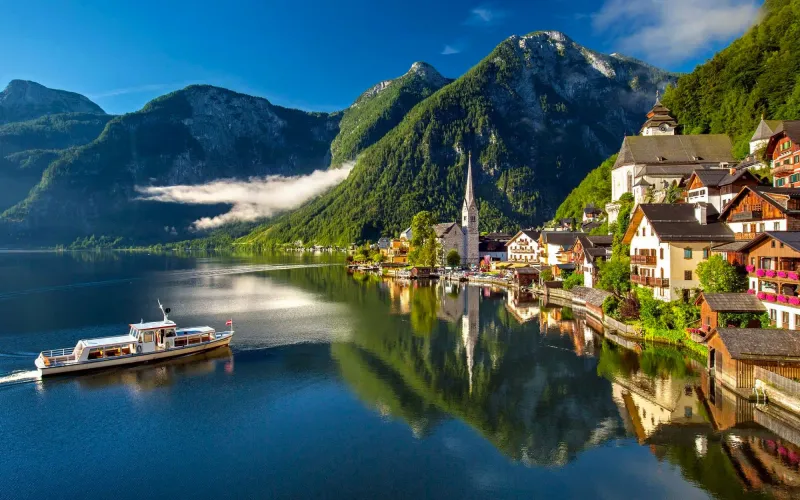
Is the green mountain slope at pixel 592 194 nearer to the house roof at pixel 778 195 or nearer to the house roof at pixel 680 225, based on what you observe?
the house roof at pixel 680 225

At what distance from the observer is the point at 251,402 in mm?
32812

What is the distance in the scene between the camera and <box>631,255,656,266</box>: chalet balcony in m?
48.4

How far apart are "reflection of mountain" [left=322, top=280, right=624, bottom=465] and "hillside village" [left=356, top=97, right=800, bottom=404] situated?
27.7 ft

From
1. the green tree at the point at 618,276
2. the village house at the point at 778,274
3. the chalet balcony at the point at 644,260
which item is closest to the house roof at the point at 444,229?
the green tree at the point at 618,276

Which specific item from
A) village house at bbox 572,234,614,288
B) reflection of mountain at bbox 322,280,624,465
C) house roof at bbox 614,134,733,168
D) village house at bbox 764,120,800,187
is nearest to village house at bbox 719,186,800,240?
village house at bbox 764,120,800,187

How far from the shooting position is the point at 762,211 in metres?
40.3

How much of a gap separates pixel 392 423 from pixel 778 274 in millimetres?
27258

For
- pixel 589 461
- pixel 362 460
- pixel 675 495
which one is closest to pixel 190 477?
pixel 362 460

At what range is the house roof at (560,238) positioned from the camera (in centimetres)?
9018

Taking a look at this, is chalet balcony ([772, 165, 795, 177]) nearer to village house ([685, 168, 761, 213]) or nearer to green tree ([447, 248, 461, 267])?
village house ([685, 168, 761, 213])

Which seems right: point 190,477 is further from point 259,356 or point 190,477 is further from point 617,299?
point 617,299

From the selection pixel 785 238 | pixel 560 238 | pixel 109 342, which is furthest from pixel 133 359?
pixel 560 238

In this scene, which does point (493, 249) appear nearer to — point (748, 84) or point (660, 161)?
point (660, 161)

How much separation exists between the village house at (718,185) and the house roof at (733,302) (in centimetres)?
1454
